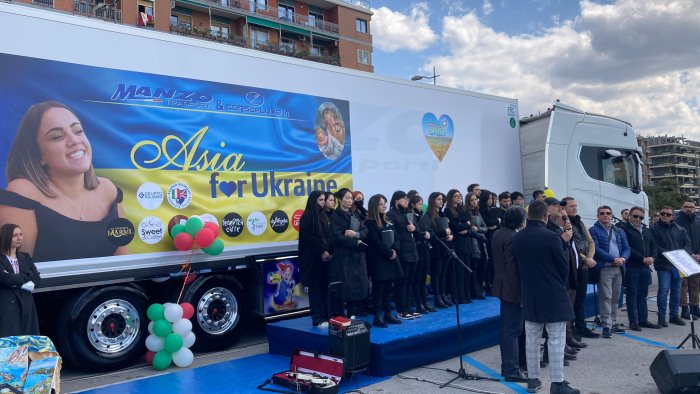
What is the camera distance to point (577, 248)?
6.53 m

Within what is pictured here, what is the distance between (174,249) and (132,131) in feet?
4.44

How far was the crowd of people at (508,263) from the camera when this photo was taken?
15.1 ft

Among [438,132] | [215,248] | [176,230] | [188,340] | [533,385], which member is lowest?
[533,385]

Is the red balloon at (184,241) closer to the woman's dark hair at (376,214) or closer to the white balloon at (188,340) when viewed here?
the white balloon at (188,340)

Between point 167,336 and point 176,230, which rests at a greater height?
point 176,230

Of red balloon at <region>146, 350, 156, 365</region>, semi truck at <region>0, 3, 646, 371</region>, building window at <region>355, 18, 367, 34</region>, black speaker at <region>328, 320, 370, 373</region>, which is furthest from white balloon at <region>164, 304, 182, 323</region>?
building window at <region>355, 18, 367, 34</region>

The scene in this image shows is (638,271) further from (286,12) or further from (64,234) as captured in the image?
(286,12)

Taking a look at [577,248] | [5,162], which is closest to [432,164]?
[577,248]

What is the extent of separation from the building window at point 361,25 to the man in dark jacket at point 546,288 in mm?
38929

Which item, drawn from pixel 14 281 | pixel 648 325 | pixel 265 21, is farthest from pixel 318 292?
pixel 265 21

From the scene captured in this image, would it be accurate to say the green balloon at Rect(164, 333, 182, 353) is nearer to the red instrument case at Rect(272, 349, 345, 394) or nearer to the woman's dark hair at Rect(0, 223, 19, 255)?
the red instrument case at Rect(272, 349, 345, 394)

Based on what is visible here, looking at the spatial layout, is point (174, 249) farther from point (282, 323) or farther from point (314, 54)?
point (314, 54)

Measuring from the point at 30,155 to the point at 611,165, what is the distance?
30.6ft

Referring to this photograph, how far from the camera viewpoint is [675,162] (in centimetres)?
12044
